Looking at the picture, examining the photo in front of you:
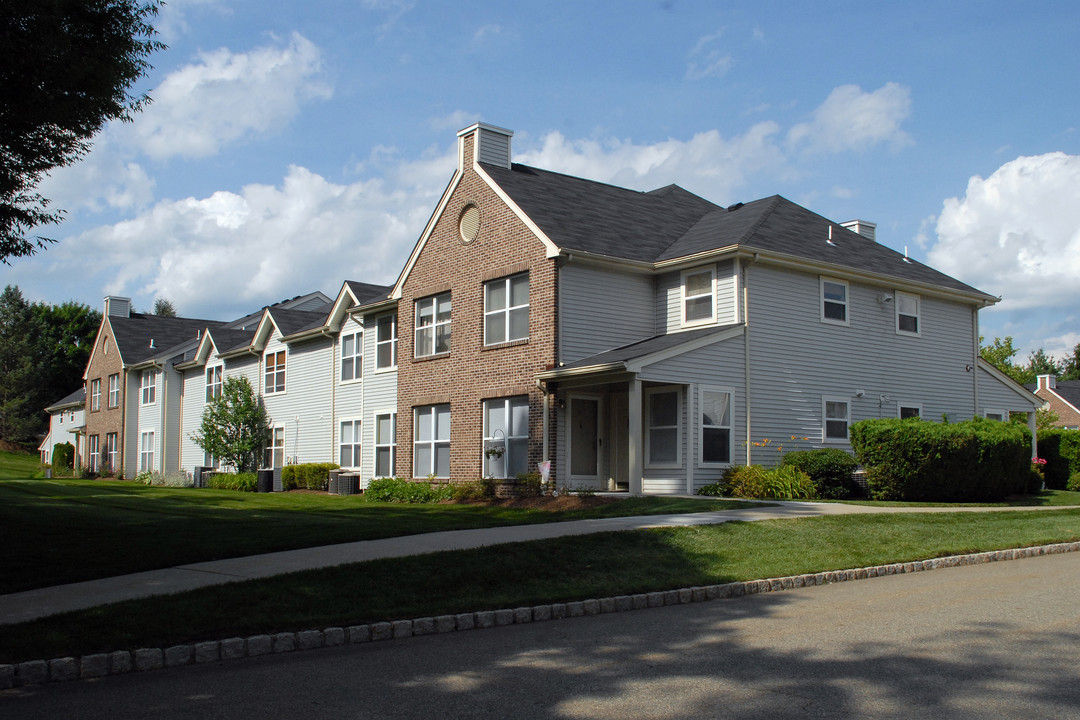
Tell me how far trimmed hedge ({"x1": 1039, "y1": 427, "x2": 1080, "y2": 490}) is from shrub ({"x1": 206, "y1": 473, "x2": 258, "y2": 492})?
25.5 metres

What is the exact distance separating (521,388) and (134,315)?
39518 millimetres

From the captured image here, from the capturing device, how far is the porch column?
2005cm

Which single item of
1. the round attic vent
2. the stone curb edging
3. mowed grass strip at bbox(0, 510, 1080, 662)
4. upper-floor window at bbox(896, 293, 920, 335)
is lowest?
the stone curb edging

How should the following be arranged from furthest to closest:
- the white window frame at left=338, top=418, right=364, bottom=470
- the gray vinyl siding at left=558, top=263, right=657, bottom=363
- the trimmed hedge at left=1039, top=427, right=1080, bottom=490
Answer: the white window frame at left=338, top=418, right=364, bottom=470, the trimmed hedge at left=1039, top=427, right=1080, bottom=490, the gray vinyl siding at left=558, top=263, right=657, bottom=363

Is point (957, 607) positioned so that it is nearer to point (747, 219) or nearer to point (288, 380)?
point (747, 219)

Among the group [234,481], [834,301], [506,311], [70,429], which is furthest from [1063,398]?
[70,429]

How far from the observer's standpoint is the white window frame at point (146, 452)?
152 feet

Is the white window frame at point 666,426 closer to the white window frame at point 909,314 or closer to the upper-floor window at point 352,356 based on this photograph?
the white window frame at point 909,314

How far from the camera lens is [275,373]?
3703cm

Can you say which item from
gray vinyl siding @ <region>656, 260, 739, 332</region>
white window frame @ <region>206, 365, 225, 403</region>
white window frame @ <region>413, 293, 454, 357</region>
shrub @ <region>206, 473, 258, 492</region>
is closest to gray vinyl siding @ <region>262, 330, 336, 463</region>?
shrub @ <region>206, 473, 258, 492</region>

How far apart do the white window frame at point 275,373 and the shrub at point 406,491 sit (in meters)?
10.5

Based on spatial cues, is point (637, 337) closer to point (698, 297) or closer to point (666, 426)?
point (698, 297)

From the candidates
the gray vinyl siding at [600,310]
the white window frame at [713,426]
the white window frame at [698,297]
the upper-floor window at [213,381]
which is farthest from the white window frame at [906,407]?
the upper-floor window at [213,381]

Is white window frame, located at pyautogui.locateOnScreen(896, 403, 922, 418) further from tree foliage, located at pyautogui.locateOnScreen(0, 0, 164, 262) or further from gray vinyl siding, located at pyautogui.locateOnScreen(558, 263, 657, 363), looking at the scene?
tree foliage, located at pyautogui.locateOnScreen(0, 0, 164, 262)
